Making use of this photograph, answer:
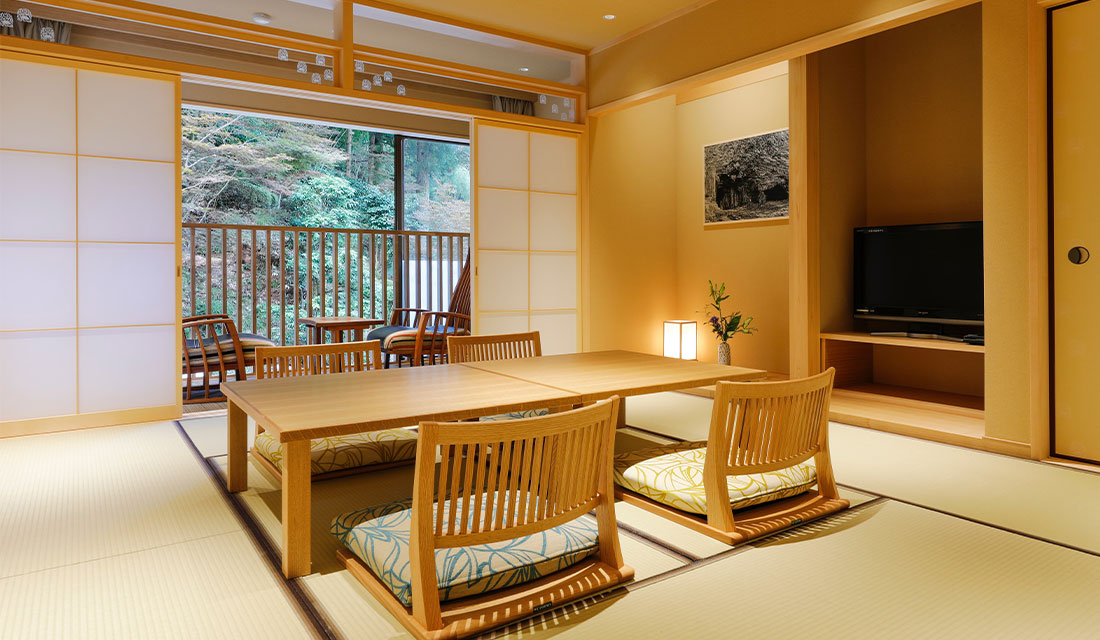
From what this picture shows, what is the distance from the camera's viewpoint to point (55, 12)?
11.8 feet

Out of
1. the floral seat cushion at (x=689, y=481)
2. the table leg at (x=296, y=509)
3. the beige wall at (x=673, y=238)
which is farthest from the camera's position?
the beige wall at (x=673, y=238)

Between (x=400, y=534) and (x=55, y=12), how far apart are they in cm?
359

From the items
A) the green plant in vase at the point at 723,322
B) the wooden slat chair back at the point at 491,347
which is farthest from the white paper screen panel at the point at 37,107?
the green plant in vase at the point at 723,322

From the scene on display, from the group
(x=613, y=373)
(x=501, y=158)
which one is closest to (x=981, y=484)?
(x=613, y=373)

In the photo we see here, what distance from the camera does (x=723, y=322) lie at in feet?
18.3

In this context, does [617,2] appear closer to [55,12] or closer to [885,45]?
[885,45]

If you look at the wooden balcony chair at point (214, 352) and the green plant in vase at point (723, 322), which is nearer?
the wooden balcony chair at point (214, 352)

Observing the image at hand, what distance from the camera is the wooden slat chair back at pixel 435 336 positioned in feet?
17.1

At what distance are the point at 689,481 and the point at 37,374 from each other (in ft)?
11.4

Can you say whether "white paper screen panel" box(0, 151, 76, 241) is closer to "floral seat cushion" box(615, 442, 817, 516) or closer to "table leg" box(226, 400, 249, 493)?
"table leg" box(226, 400, 249, 493)

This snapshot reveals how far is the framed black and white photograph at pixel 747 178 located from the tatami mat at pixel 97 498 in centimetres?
433

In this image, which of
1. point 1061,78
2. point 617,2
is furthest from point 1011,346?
point 617,2

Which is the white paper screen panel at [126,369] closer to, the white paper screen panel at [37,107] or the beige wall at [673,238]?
the white paper screen panel at [37,107]

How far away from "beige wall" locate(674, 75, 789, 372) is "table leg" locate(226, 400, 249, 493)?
13.4 ft
